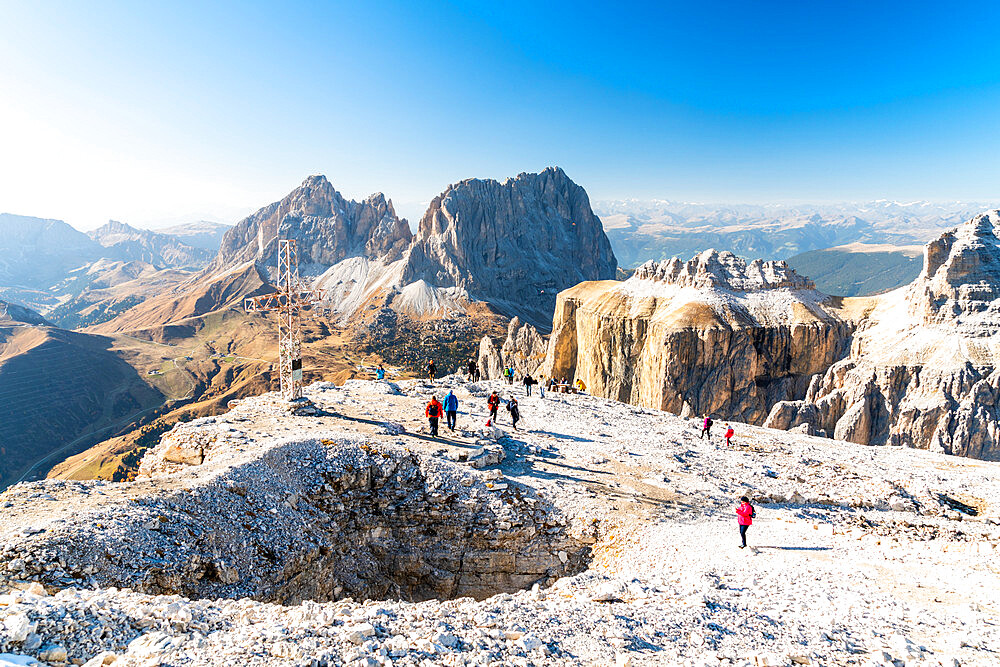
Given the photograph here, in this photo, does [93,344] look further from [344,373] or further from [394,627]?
[394,627]

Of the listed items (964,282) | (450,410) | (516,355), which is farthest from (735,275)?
(450,410)

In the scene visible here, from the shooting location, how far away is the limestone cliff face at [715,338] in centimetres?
6134

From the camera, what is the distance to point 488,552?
17.4 meters

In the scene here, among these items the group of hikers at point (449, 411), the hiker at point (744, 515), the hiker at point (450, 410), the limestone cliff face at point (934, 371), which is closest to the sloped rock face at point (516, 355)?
the limestone cliff face at point (934, 371)

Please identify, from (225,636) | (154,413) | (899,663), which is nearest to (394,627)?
(225,636)

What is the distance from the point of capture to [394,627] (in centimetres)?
884

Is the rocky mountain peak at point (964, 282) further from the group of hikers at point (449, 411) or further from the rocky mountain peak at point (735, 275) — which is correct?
the group of hikers at point (449, 411)

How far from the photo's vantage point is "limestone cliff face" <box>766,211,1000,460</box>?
41625mm

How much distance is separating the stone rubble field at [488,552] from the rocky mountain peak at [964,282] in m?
25.7

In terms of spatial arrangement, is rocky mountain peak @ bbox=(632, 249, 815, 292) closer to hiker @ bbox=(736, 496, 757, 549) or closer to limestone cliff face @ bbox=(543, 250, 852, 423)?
limestone cliff face @ bbox=(543, 250, 852, 423)

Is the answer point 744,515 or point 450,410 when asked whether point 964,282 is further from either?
point 450,410

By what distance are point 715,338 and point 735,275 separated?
1458 centimetres

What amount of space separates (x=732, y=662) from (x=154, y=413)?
173794mm

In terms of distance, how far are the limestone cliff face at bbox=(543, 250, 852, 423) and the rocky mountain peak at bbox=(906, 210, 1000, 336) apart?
10847 mm
